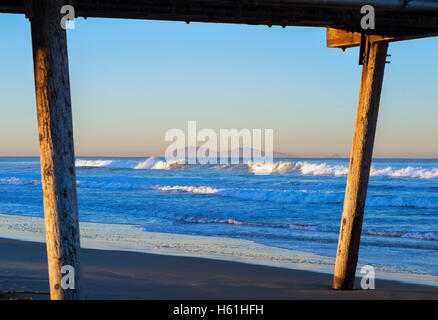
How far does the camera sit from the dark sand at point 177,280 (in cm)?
748

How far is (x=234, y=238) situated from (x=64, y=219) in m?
10.3

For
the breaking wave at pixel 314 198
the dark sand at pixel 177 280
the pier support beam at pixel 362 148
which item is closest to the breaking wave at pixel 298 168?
the breaking wave at pixel 314 198

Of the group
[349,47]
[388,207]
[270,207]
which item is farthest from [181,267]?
[388,207]

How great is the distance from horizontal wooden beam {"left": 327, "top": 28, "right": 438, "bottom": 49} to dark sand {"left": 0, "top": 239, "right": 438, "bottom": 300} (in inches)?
140

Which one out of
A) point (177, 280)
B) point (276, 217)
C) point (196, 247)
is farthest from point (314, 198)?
point (177, 280)

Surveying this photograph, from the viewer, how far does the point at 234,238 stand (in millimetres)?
14750

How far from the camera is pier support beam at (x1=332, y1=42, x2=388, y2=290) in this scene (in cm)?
710

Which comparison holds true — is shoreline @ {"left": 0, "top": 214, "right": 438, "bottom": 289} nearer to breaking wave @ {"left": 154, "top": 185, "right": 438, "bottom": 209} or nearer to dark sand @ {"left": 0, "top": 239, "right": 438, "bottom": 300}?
dark sand @ {"left": 0, "top": 239, "right": 438, "bottom": 300}

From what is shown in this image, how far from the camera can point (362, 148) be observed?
7.11 m

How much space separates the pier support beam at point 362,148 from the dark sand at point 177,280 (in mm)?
723

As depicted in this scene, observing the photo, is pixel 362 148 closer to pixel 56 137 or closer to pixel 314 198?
pixel 56 137

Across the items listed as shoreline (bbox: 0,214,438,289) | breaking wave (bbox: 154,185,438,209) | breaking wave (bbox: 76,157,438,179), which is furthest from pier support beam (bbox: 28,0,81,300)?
breaking wave (bbox: 76,157,438,179)

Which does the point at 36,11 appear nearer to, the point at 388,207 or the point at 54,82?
the point at 54,82
